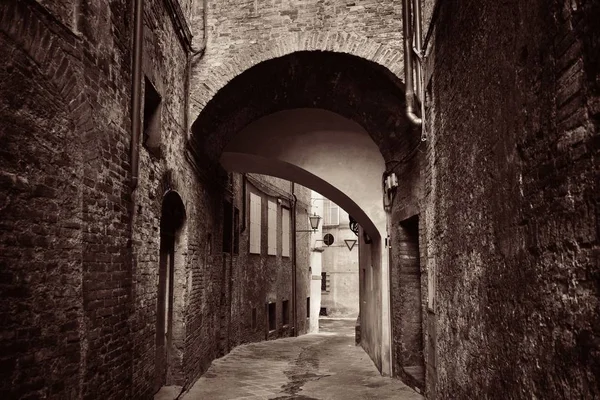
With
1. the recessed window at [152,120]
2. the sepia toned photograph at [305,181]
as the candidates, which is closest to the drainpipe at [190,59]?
the sepia toned photograph at [305,181]

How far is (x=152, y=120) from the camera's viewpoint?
6.24 meters

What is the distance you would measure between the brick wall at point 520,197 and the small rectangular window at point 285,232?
1203 cm

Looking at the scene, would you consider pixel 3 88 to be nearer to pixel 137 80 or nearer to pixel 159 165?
pixel 137 80

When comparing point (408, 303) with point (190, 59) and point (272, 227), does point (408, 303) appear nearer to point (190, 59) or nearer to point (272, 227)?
point (190, 59)

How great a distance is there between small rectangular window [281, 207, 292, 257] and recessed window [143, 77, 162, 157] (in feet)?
35.3

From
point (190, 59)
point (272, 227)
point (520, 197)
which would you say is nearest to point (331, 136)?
point (190, 59)

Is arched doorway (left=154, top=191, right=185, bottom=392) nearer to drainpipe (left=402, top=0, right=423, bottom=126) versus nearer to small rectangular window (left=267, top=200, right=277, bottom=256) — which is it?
drainpipe (left=402, top=0, right=423, bottom=126)

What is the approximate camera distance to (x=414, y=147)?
711cm

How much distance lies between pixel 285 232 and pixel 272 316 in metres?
2.89

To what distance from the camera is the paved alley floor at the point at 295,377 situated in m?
7.39

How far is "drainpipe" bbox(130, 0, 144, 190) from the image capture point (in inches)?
203

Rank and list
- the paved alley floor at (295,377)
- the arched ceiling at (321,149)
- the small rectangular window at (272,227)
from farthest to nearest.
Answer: the small rectangular window at (272,227) < the arched ceiling at (321,149) < the paved alley floor at (295,377)

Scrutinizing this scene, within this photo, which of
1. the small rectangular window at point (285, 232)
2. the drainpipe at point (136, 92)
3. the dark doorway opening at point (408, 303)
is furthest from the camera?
the small rectangular window at point (285, 232)

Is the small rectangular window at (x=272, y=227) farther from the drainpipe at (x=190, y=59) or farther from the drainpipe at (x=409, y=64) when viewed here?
the drainpipe at (x=409, y=64)
